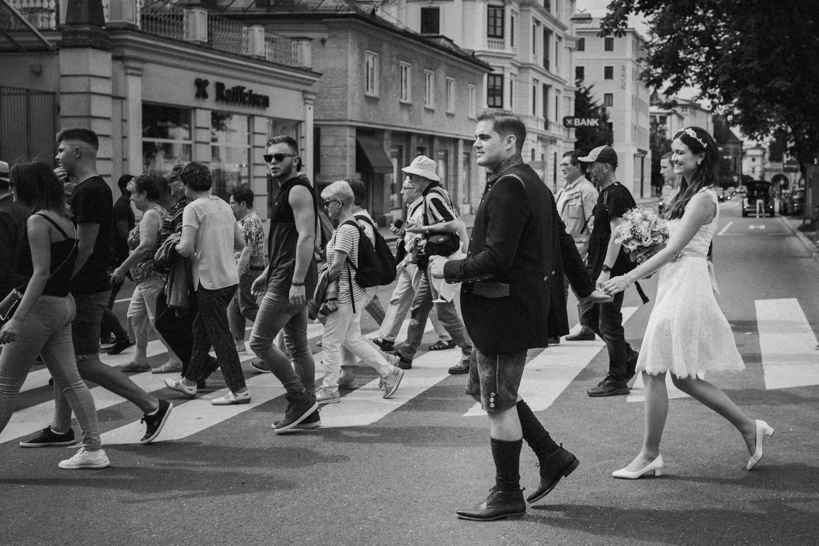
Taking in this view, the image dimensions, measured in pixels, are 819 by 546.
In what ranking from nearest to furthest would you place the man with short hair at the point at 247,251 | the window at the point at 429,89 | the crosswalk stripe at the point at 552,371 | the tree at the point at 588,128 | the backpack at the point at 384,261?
the crosswalk stripe at the point at 552,371 → the backpack at the point at 384,261 → the man with short hair at the point at 247,251 → the window at the point at 429,89 → the tree at the point at 588,128

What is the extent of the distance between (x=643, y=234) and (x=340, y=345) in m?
3.20

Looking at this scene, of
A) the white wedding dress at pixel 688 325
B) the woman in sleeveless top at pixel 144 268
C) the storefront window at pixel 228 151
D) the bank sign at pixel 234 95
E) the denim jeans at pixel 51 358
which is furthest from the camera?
the storefront window at pixel 228 151

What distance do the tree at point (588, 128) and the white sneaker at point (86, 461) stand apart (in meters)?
70.9

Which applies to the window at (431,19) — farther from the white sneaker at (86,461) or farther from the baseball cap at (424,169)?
the white sneaker at (86,461)

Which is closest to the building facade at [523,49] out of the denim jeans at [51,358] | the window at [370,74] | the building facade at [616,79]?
the window at [370,74]

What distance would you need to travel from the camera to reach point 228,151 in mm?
28438

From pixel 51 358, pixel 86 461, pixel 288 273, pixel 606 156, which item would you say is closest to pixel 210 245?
pixel 288 273

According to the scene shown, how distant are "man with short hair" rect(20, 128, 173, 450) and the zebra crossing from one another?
32 centimetres

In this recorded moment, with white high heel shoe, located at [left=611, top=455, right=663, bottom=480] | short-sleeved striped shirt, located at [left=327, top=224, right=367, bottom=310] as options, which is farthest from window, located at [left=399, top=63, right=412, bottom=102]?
white high heel shoe, located at [left=611, top=455, right=663, bottom=480]

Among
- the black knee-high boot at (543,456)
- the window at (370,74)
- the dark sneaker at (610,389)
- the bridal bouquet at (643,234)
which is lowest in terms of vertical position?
the dark sneaker at (610,389)

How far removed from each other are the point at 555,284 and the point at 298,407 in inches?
97.8

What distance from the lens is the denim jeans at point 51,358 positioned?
5758 mm

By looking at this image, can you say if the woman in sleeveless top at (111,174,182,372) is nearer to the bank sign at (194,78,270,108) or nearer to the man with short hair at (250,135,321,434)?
the man with short hair at (250,135,321,434)

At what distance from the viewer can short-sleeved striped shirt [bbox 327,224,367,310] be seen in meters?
8.06
